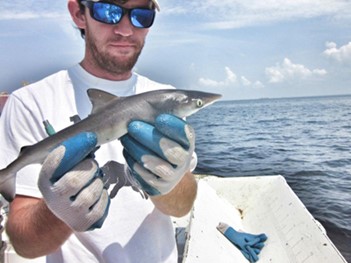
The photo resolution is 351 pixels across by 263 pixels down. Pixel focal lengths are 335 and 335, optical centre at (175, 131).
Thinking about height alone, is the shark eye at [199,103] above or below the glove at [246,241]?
above

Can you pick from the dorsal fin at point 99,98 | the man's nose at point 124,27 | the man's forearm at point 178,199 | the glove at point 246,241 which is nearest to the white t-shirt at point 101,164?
the man's forearm at point 178,199

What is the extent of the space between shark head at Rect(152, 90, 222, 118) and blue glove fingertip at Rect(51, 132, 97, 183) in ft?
1.94

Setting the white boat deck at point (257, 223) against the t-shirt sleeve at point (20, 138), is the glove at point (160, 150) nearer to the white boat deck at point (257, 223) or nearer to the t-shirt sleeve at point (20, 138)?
the t-shirt sleeve at point (20, 138)

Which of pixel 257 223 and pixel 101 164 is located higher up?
pixel 101 164

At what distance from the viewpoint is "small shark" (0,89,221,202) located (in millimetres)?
2336

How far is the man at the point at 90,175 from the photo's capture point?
7.05 feet

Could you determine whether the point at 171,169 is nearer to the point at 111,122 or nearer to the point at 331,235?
the point at 111,122

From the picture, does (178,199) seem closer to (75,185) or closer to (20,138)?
(75,185)

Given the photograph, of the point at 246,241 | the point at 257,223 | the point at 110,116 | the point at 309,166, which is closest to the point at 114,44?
the point at 110,116

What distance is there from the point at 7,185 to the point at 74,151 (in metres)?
0.66

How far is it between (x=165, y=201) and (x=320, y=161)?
1884 cm

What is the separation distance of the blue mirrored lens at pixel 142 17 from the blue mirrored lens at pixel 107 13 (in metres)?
0.11

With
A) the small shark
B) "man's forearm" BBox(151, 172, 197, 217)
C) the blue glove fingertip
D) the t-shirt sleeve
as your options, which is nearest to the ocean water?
"man's forearm" BBox(151, 172, 197, 217)

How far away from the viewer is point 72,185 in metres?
2.09
